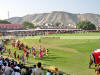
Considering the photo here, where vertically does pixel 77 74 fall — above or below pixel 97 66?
below

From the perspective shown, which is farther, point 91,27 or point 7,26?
point 91,27

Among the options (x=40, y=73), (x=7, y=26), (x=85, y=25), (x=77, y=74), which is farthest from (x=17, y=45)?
(x=85, y=25)

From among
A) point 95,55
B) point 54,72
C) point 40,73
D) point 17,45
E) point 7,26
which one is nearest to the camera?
point 40,73

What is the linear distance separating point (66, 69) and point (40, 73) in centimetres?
746

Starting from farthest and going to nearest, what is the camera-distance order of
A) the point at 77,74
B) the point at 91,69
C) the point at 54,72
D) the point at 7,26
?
the point at 7,26
the point at 91,69
the point at 77,74
the point at 54,72

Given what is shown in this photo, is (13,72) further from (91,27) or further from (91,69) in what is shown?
(91,27)

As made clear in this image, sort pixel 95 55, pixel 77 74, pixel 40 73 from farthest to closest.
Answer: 1. pixel 77 74
2. pixel 95 55
3. pixel 40 73

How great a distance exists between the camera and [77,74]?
38.7 feet

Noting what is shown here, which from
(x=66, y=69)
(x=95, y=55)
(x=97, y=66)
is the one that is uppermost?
(x=95, y=55)

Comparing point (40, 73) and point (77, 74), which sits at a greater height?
point (40, 73)

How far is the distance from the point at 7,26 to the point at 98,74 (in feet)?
227

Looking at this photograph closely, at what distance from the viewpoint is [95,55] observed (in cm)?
1091

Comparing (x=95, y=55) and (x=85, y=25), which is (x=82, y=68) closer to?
(x=95, y=55)

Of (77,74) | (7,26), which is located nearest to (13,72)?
(77,74)
